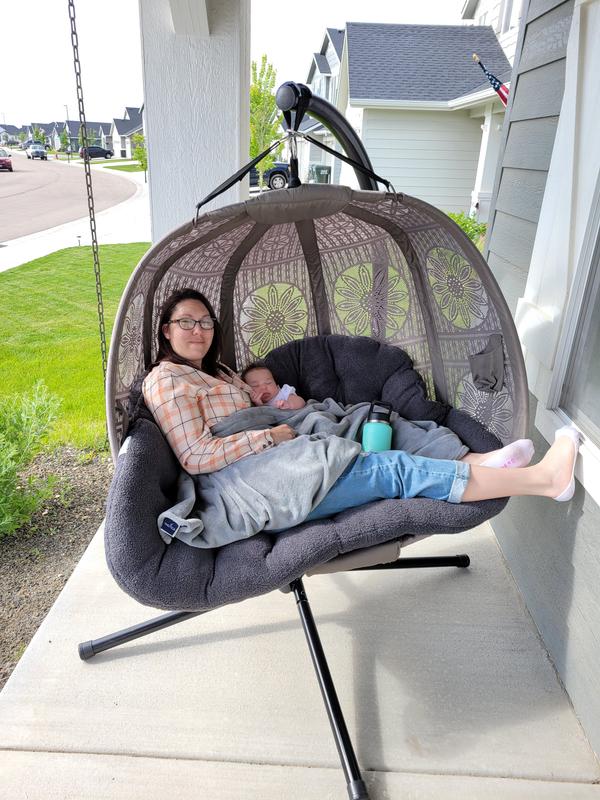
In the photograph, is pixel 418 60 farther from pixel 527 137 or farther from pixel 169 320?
pixel 169 320

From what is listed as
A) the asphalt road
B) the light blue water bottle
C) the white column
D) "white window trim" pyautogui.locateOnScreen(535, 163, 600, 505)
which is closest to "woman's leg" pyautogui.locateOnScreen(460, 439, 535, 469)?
"white window trim" pyautogui.locateOnScreen(535, 163, 600, 505)

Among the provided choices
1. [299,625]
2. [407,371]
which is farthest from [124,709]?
[407,371]

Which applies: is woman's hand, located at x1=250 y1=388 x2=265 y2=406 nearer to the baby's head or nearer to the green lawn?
the baby's head

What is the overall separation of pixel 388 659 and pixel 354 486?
53 cm

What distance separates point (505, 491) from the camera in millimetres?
1480

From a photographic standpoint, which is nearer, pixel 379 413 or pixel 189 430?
pixel 189 430

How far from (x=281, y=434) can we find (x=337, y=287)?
67 cm

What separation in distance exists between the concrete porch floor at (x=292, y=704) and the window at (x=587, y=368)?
2.17ft

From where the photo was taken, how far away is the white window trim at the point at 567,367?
1.47 metres

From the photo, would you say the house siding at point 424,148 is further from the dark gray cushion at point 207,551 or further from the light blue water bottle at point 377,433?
the dark gray cushion at point 207,551

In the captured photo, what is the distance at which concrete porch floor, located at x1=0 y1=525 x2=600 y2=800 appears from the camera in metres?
1.31

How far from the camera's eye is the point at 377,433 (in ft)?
5.96

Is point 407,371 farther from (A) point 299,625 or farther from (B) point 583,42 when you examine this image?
(B) point 583,42

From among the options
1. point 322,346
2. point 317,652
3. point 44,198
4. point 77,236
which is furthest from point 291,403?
point 44,198
